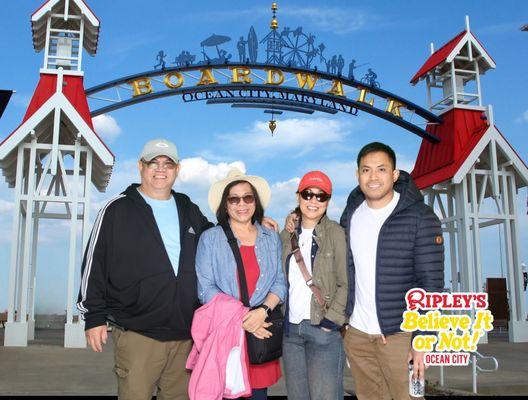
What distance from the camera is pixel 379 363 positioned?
3.68 meters

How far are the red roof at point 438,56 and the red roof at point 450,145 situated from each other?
1.62 metres

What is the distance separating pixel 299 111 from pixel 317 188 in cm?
1233

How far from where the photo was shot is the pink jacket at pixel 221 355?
3.33 meters

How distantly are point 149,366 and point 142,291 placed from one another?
1.60 feet

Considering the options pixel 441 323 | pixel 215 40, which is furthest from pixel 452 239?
pixel 441 323

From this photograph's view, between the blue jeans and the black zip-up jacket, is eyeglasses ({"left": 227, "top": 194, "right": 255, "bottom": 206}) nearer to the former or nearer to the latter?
the black zip-up jacket

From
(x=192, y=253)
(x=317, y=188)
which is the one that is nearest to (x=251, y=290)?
(x=192, y=253)

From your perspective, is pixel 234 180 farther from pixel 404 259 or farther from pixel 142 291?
pixel 404 259

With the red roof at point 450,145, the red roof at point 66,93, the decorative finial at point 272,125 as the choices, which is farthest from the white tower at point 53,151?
the red roof at point 450,145

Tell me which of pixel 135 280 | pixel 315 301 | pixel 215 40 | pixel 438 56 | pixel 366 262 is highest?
pixel 438 56

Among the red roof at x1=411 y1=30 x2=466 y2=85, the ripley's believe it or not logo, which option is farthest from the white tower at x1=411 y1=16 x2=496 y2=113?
the ripley's believe it or not logo

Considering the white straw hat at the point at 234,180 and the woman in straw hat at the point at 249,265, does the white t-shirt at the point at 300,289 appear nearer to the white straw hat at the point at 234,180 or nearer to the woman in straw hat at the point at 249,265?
the woman in straw hat at the point at 249,265

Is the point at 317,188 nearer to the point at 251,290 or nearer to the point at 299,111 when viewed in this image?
the point at 251,290

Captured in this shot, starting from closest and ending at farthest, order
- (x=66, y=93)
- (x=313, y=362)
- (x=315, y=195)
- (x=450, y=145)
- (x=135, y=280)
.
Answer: (x=313, y=362), (x=135, y=280), (x=315, y=195), (x=66, y=93), (x=450, y=145)
